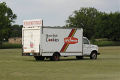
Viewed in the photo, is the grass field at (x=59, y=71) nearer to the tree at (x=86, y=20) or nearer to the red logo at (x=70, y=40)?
the red logo at (x=70, y=40)

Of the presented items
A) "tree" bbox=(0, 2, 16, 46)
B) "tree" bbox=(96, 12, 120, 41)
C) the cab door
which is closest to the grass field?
the cab door

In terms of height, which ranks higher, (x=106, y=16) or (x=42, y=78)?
(x=106, y=16)

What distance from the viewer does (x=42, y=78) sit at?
662 inches

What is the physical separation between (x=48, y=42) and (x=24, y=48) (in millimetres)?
2470

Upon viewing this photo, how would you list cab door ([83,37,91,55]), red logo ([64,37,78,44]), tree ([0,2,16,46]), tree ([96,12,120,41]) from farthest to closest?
tree ([96,12,120,41]) < tree ([0,2,16,46]) < cab door ([83,37,91,55]) < red logo ([64,37,78,44])

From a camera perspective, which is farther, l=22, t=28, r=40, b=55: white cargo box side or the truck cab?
the truck cab

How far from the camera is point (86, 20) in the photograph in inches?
5704

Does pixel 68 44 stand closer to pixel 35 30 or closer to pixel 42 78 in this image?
pixel 35 30

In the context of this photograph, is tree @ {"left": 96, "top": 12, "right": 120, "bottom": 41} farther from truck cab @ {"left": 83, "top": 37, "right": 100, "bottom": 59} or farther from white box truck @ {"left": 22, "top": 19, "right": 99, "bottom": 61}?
white box truck @ {"left": 22, "top": 19, "right": 99, "bottom": 61}

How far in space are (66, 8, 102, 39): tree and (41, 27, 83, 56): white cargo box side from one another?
10373cm

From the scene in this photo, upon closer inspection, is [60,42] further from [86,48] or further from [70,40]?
[86,48]

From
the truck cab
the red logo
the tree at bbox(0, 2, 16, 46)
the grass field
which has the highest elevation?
the tree at bbox(0, 2, 16, 46)

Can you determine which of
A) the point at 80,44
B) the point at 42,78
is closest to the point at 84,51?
the point at 80,44

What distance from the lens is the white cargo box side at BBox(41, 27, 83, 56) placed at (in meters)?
31.6
